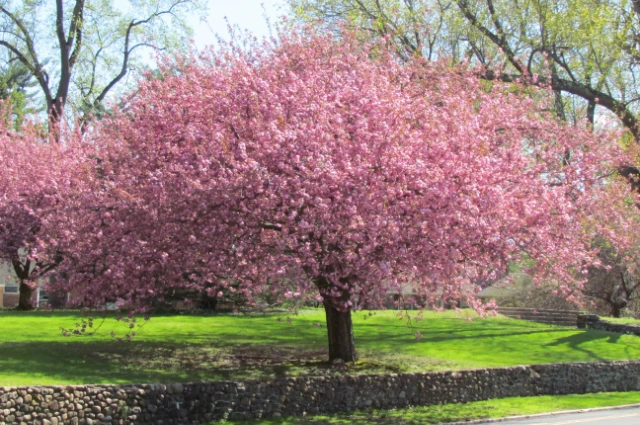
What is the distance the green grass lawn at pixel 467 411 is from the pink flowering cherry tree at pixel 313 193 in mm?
2680

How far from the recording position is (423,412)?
58.6 feet

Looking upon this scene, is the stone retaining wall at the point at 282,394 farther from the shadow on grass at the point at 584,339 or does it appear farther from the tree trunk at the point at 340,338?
the shadow on grass at the point at 584,339

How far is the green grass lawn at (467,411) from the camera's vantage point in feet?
54.2

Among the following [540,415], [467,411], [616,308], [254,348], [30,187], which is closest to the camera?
[540,415]

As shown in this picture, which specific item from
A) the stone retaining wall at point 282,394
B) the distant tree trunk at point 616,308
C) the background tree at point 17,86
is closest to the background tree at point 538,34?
the stone retaining wall at point 282,394

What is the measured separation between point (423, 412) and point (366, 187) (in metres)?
6.27

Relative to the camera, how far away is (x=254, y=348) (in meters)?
22.1

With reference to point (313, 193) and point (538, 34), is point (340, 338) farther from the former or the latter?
point (538, 34)

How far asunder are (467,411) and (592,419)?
9.51 feet

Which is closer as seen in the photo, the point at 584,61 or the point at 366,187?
the point at 366,187

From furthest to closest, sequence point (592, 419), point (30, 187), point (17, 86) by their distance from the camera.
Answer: point (17, 86), point (30, 187), point (592, 419)

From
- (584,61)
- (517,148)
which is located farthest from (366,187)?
(584,61)

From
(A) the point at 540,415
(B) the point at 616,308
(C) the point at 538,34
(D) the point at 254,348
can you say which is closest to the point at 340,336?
(D) the point at 254,348

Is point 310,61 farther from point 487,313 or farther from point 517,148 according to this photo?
point 487,313
